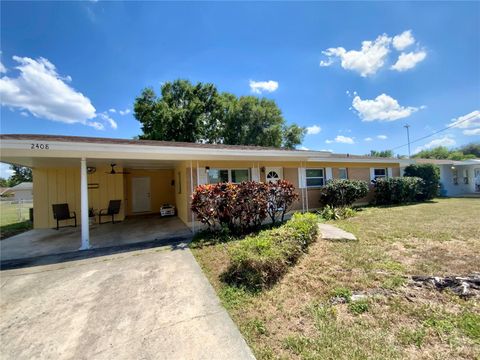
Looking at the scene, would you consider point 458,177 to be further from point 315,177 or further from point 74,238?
point 74,238

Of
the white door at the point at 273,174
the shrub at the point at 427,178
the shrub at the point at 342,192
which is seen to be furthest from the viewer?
the shrub at the point at 427,178

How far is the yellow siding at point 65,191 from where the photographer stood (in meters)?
9.76

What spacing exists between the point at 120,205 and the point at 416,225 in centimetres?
1269

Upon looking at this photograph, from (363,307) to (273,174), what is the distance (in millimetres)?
8322

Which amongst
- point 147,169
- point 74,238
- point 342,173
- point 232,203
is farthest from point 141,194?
point 342,173

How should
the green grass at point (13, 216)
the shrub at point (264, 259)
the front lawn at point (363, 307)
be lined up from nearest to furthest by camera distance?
the front lawn at point (363, 307)
the shrub at point (264, 259)
the green grass at point (13, 216)

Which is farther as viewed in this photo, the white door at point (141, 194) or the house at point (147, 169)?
the white door at point (141, 194)

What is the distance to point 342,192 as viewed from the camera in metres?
11.1

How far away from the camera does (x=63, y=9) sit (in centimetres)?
734

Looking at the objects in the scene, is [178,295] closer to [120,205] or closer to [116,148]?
[116,148]

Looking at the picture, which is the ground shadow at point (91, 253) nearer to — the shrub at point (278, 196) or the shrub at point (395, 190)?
the shrub at point (278, 196)

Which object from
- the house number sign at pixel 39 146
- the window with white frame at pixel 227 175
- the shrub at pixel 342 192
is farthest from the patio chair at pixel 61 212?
the shrub at pixel 342 192

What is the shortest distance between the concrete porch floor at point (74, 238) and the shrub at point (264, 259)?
367cm

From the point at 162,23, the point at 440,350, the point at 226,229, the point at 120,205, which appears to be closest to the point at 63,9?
the point at 162,23
